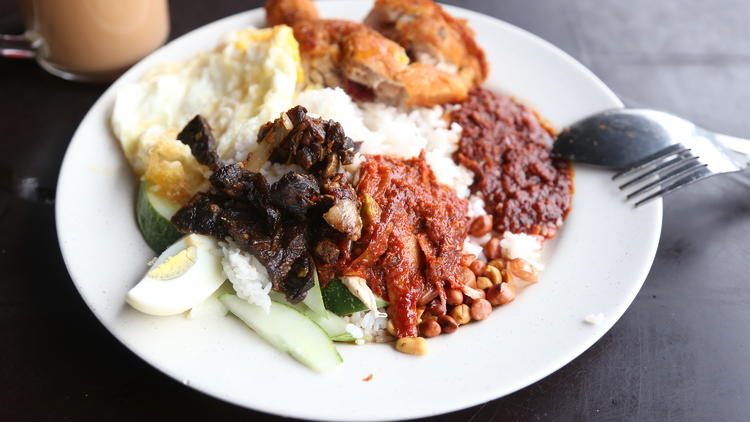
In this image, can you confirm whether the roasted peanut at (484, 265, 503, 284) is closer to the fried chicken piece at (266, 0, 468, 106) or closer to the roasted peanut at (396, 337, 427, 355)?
the roasted peanut at (396, 337, 427, 355)

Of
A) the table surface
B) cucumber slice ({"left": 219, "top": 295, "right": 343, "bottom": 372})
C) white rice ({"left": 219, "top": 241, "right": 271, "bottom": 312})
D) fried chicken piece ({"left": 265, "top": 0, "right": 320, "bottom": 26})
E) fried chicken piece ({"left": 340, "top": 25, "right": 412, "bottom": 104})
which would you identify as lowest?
the table surface

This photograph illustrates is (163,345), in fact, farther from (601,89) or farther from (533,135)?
(601,89)

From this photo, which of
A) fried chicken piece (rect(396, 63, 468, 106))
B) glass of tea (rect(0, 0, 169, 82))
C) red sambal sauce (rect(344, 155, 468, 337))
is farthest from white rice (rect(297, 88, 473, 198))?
glass of tea (rect(0, 0, 169, 82))

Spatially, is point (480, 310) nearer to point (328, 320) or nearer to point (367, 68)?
point (328, 320)

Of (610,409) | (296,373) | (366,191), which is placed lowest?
(610,409)

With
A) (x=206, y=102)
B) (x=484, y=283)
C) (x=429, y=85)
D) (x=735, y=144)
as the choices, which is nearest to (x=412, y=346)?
(x=484, y=283)

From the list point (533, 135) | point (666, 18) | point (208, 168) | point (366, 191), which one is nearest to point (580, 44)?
point (666, 18)
